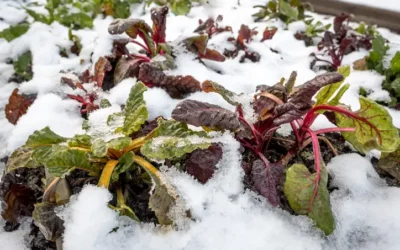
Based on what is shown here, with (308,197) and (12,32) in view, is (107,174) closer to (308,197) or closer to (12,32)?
(308,197)

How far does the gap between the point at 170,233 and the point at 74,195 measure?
29 centimetres

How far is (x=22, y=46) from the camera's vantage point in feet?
6.78

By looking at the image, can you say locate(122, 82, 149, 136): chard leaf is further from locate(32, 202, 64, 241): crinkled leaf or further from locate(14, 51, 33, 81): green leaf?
locate(14, 51, 33, 81): green leaf

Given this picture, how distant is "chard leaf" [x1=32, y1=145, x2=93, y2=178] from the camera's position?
36.1 inches

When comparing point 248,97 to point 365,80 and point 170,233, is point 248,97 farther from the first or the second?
point 365,80

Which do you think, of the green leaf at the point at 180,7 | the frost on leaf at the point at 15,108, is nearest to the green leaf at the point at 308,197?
the frost on leaf at the point at 15,108

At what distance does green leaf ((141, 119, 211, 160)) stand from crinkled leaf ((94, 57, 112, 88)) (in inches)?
20.8

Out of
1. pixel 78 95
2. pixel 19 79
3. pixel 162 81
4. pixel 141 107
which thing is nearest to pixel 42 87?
pixel 78 95

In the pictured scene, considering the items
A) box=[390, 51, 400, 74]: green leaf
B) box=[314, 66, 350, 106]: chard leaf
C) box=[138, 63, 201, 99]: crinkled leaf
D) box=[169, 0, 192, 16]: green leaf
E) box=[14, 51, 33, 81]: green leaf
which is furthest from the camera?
box=[169, 0, 192, 16]: green leaf

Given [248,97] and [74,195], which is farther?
[248,97]

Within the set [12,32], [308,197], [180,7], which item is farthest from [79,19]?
[308,197]

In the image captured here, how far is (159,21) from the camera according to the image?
1.56 meters

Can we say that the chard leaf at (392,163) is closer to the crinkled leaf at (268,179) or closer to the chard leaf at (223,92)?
the crinkled leaf at (268,179)

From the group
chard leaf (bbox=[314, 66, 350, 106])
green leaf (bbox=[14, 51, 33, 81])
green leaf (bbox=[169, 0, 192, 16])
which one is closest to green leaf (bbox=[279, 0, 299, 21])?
green leaf (bbox=[169, 0, 192, 16])
